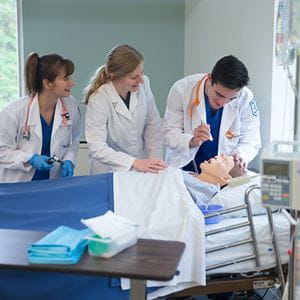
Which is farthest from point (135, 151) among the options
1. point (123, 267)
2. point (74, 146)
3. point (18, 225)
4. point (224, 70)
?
point (123, 267)

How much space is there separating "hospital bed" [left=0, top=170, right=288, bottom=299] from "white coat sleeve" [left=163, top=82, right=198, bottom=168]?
0.49 meters

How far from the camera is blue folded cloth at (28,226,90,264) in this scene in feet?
4.16

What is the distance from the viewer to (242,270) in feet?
6.14

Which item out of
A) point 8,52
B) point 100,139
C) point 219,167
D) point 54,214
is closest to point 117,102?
point 100,139

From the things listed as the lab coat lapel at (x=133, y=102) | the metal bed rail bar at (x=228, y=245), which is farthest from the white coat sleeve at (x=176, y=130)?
the metal bed rail bar at (x=228, y=245)

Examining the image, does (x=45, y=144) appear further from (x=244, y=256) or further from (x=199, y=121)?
(x=244, y=256)

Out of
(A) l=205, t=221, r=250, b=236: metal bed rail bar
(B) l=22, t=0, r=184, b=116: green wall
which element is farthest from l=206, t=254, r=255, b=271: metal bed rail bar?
(B) l=22, t=0, r=184, b=116: green wall

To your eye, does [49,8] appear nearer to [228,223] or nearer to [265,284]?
[228,223]

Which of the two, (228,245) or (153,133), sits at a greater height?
(153,133)

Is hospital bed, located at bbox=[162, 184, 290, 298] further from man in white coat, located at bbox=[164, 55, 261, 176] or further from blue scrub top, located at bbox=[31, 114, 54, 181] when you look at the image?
blue scrub top, located at bbox=[31, 114, 54, 181]

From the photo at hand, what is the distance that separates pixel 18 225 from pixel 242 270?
895 millimetres

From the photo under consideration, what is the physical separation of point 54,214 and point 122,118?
74 centimetres

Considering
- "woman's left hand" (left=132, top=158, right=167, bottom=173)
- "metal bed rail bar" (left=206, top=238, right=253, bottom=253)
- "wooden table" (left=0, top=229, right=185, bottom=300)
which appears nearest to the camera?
"wooden table" (left=0, top=229, right=185, bottom=300)

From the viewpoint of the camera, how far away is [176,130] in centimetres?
257
